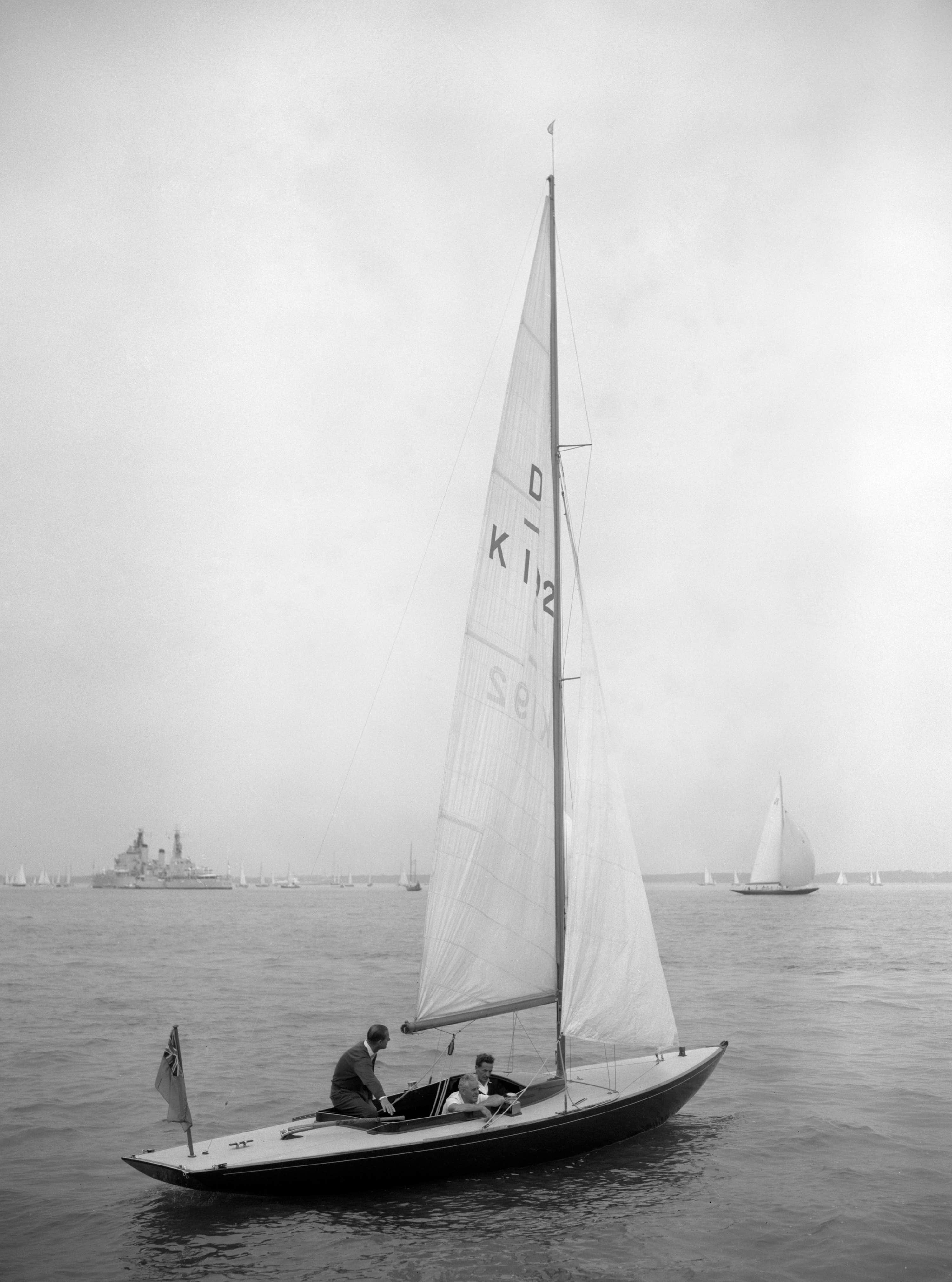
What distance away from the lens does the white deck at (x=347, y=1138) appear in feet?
32.7

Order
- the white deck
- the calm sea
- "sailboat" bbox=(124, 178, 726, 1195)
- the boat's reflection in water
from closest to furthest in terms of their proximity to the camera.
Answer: the boat's reflection in water < the calm sea < the white deck < "sailboat" bbox=(124, 178, 726, 1195)

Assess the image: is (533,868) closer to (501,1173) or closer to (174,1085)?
(501,1173)

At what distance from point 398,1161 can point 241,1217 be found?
1.71 m

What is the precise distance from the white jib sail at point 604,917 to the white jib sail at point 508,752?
0.44m

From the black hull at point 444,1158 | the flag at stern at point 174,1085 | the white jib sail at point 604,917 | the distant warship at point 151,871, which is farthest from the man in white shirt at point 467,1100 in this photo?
the distant warship at point 151,871

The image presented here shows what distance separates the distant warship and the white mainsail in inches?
4102

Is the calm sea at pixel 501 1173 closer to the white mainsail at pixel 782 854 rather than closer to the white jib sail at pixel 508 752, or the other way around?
the white jib sail at pixel 508 752

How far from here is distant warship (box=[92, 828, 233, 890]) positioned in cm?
16425

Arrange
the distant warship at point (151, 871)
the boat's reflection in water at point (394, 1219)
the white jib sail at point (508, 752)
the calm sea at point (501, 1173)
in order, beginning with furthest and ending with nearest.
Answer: the distant warship at point (151, 871), the white jib sail at point (508, 752), the calm sea at point (501, 1173), the boat's reflection in water at point (394, 1219)

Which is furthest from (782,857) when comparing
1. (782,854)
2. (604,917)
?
(604,917)

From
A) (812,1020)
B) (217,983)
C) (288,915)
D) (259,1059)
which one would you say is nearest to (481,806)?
(259,1059)

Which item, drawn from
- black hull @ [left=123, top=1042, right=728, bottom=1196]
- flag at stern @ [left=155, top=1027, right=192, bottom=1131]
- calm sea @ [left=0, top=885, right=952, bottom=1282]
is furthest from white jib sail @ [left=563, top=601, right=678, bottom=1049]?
flag at stern @ [left=155, top=1027, right=192, bottom=1131]

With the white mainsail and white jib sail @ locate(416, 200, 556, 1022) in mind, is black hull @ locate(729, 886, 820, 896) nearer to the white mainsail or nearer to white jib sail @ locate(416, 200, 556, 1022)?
the white mainsail

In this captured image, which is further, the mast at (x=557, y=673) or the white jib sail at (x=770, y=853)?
the white jib sail at (x=770, y=853)
